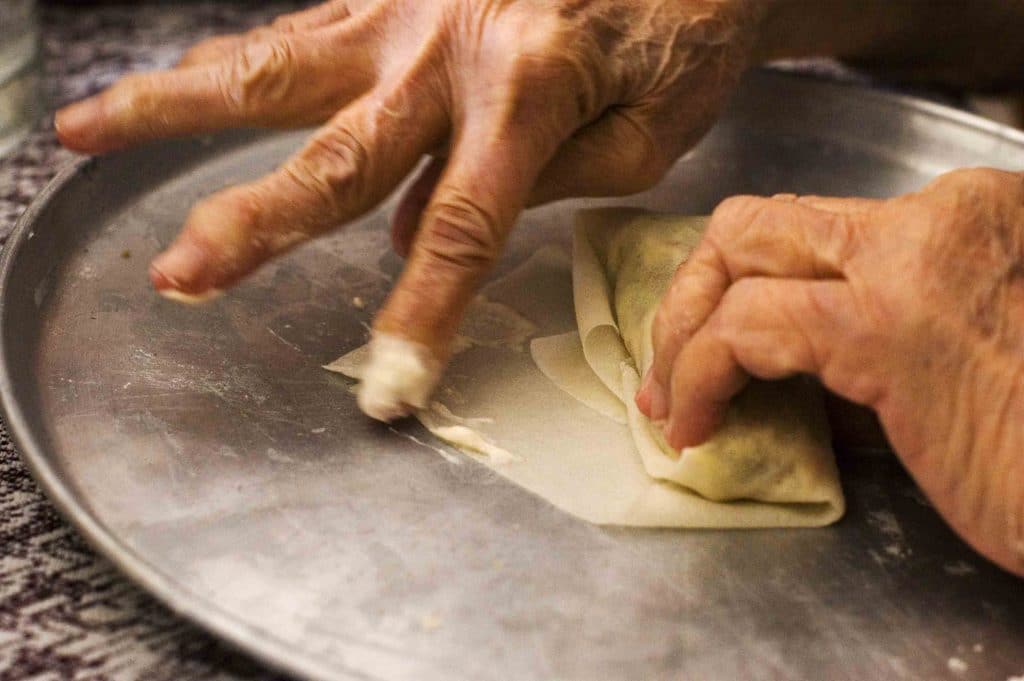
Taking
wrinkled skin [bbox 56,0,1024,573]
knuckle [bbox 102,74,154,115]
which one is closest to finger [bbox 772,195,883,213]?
wrinkled skin [bbox 56,0,1024,573]

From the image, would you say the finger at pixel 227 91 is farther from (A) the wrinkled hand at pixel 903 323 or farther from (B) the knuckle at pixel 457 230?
(A) the wrinkled hand at pixel 903 323

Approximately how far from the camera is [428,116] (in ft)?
3.04

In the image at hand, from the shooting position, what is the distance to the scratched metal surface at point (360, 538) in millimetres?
700

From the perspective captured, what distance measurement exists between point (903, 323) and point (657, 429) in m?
0.24

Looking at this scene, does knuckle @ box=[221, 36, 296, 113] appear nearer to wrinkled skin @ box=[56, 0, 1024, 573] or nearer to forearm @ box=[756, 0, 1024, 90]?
wrinkled skin @ box=[56, 0, 1024, 573]

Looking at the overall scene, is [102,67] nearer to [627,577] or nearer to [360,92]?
[360,92]

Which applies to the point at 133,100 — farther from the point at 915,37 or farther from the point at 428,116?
the point at 915,37

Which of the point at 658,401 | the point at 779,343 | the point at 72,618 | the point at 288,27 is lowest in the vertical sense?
the point at 72,618

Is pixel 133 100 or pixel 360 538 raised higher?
pixel 133 100

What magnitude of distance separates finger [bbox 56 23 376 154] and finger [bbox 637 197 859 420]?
39 cm

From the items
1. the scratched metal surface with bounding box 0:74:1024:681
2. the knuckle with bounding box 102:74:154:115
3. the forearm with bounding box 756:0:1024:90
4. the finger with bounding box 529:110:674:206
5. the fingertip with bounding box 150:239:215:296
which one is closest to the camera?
the scratched metal surface with bounding box 0:74:1024:681

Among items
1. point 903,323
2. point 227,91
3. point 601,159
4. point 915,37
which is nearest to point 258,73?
point 227,91

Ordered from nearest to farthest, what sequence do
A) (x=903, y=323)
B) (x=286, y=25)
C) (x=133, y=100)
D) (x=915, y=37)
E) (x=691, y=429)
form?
(x=903, y=323) < (x=691, y=429) < (x=133, y=100) < (x=286, y=25) < (x=915, y=37)

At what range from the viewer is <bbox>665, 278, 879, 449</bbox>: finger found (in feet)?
2.41
